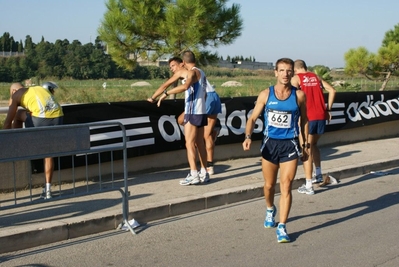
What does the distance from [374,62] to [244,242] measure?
75.9 feet

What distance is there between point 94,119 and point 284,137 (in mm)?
3903

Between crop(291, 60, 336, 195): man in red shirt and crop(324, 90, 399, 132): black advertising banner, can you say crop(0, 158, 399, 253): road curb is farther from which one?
crop(324, 90, 399, 132): black advertising banner

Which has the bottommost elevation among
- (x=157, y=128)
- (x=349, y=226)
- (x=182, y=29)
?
(x=349, y=226)

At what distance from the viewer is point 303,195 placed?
375 inches

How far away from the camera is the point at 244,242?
6824 millimetres

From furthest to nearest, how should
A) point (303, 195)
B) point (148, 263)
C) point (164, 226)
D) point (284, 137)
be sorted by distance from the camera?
point (303, 195)
point (164, 226)
point (284, 137)
point (148, 263)

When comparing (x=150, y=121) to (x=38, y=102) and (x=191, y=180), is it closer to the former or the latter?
(x=191, y=180)

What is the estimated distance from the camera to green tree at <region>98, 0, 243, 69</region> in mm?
17141

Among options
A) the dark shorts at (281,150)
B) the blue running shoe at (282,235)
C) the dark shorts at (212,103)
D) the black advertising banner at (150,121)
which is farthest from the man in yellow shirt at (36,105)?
the blue running shoe at (282,235)

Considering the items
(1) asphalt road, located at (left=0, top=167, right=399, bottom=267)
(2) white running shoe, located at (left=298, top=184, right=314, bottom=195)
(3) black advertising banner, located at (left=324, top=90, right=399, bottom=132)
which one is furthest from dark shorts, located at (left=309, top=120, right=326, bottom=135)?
(3) black advertising banner, located at (left=324, top=90, right=399, bottom=132)

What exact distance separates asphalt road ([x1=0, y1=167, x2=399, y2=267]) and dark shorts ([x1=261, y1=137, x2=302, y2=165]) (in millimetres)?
918

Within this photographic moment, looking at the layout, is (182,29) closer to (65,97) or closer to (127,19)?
(127,19)

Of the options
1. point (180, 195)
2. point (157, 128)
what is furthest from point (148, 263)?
point (157, 128)

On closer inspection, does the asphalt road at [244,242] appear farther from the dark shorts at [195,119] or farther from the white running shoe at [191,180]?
the dark shorts at [195,119]
